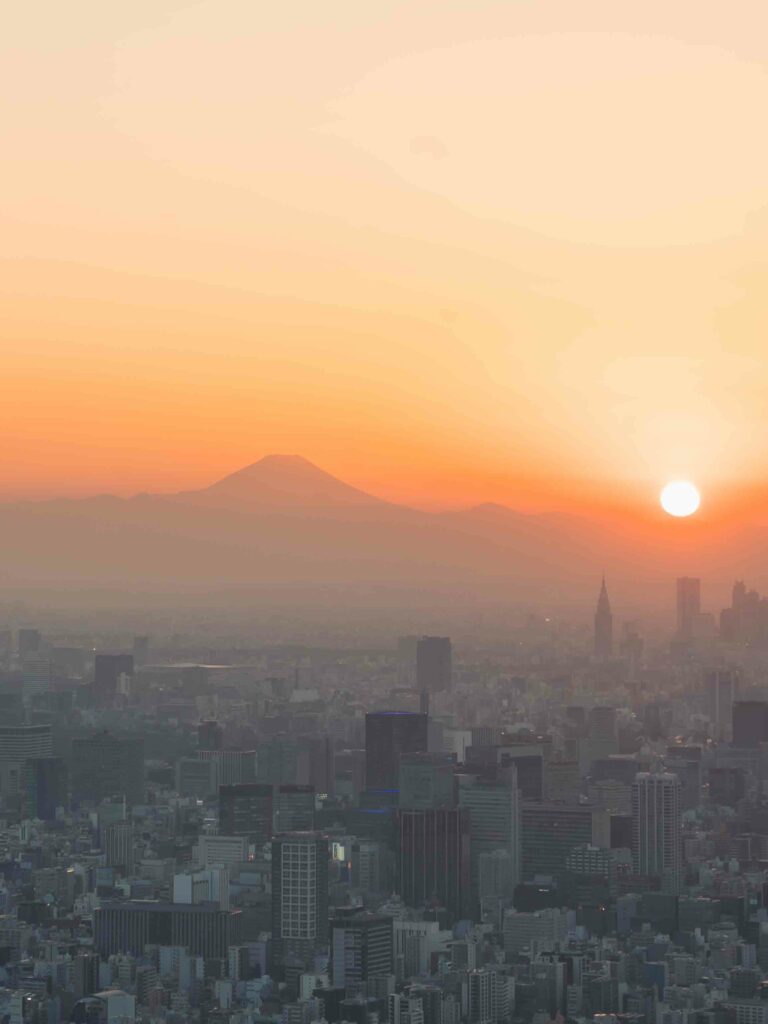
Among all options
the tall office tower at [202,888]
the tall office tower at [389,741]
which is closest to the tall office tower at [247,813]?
the tall office tower at [389,741]

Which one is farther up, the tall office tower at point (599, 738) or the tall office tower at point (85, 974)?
the tall office tower at point (599, 738)

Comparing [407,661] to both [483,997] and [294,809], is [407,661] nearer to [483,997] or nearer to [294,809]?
[294,809]

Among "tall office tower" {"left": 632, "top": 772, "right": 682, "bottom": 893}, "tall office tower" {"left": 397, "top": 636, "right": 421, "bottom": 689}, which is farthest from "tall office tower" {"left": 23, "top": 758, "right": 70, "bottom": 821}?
"tall office tower" {"left": 397, "top": 636, "right": 421, "bottom": 689}

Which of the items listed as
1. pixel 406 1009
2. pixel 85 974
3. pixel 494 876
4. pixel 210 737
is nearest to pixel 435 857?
pixel 494 876

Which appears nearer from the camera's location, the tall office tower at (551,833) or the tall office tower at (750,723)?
the tall office tower at (551,833)

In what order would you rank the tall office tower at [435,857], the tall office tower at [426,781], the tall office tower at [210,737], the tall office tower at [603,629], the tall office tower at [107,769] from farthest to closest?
the tall office tower at [603,629] < the tall office tower at [210,737] < the tall office tower at [107,769] < the tall office tower at [426,781] < the tall office tower at [435,857]

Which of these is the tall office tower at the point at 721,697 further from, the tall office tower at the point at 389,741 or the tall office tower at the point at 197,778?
the tall office tower at the point at 197,778

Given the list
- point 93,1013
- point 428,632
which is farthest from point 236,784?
point 93,1013
